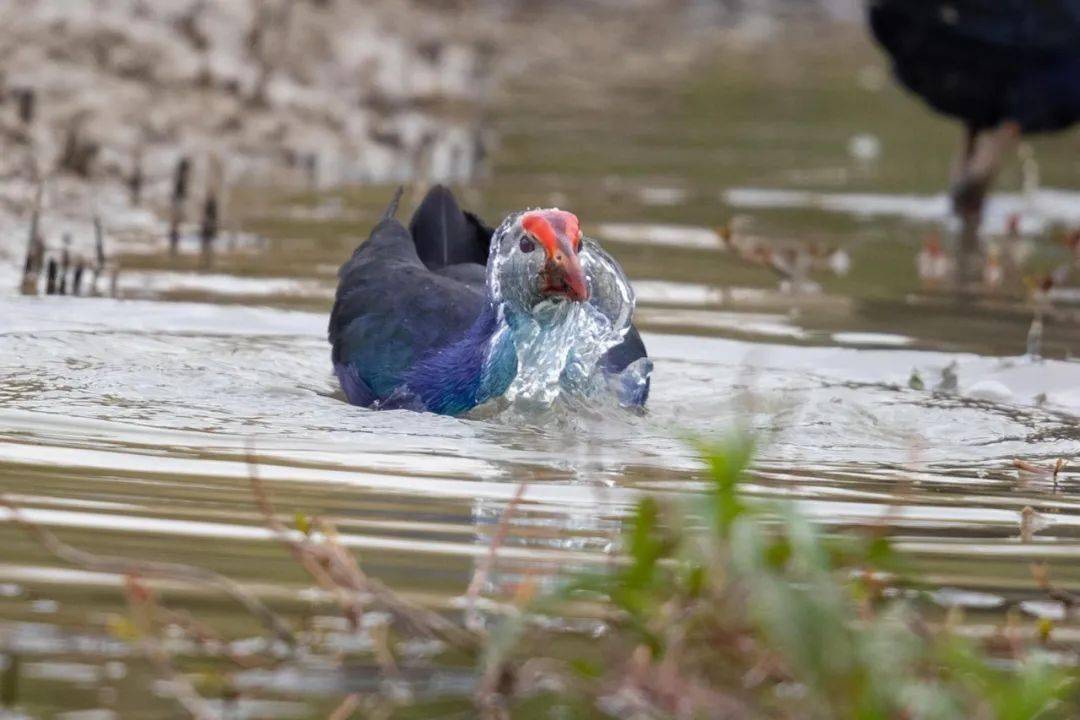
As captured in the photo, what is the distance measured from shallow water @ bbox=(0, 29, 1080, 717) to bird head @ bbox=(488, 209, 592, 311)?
40cm

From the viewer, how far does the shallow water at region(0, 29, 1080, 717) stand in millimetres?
4336

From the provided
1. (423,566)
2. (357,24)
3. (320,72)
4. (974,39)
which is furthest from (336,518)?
(357,24)

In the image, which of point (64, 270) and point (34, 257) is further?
point (34, 257)

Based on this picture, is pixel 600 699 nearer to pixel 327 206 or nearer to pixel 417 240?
pixel 417 240

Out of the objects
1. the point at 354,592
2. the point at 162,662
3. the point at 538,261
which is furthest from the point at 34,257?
the point at 162,662

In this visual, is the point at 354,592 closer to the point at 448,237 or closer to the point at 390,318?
the point at 390,318

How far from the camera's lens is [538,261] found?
6285mm

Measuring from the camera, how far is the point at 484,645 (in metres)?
3.64

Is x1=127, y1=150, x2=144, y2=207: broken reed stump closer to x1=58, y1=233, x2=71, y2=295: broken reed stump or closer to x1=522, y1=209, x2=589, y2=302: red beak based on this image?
x1=58, y1=233, x2=71, y2=295: broken reed stump

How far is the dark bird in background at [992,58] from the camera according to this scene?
12.0 m

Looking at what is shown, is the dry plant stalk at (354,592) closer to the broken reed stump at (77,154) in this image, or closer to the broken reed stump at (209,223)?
the broken reed stump at (209,223)

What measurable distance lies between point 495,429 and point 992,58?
22.0 feet

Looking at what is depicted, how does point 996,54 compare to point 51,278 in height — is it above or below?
above

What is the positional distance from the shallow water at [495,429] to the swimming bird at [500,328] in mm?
137
